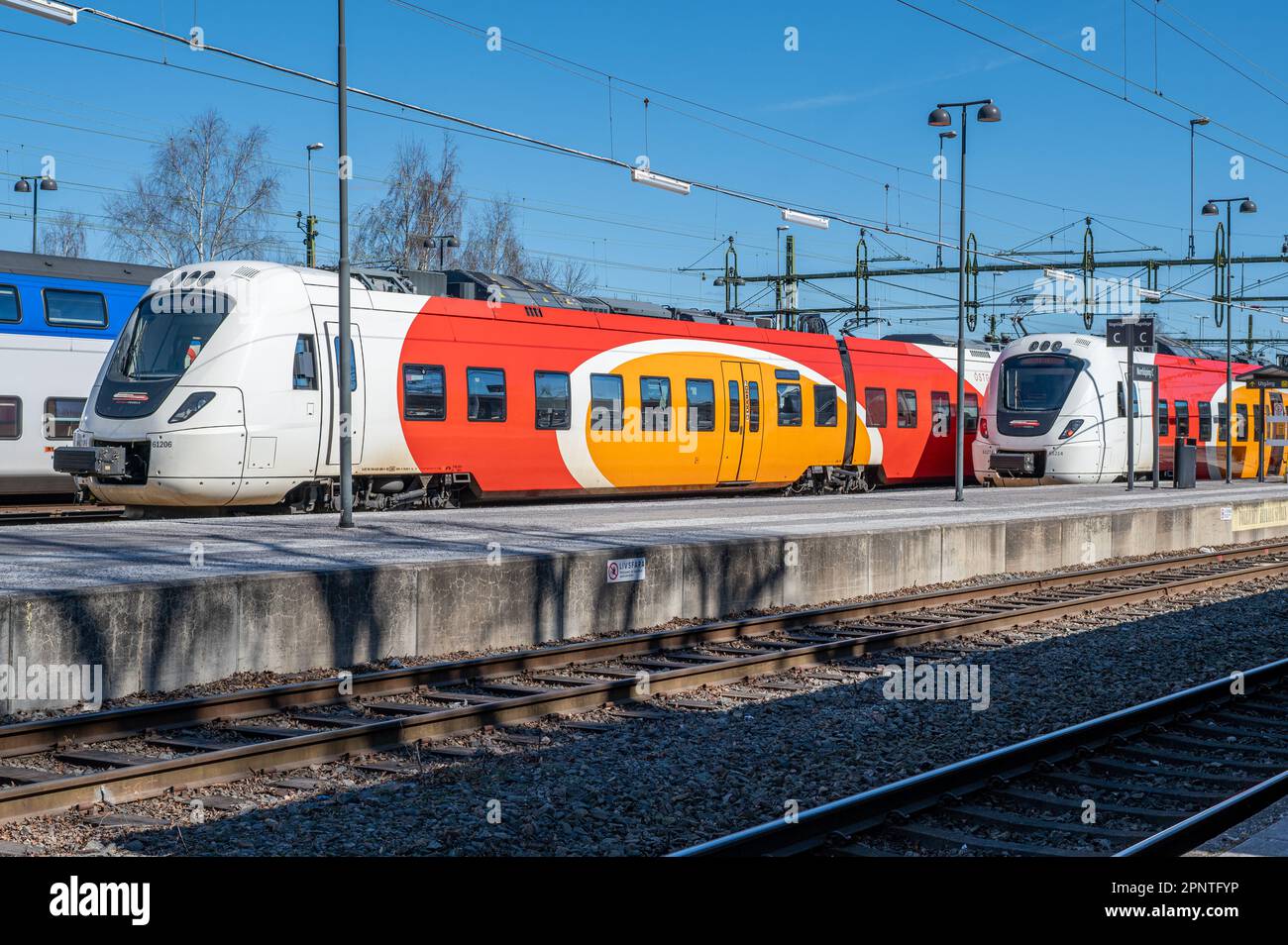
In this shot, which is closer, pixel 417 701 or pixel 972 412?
pixel 417 701

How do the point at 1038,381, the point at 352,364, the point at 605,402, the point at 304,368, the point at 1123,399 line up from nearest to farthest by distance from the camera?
1. the point at 304,368
2. the point at 352,364
3. the point at 605,402
4. the point at 1038,381
5. the point at 1123,399

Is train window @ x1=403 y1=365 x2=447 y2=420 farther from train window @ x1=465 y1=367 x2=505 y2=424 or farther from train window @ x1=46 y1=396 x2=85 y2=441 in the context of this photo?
train window @ x1=46 y1=396 x2=85 y2=441

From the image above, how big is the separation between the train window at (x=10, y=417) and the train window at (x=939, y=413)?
61.2ft

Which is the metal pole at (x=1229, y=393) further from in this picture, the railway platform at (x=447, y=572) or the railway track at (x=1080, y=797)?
the railway track at (x=1080, y=797)

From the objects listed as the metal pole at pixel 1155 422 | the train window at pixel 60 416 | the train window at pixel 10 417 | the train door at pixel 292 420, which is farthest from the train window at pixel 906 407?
the train window at pixel 10 417

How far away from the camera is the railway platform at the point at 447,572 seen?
976cm

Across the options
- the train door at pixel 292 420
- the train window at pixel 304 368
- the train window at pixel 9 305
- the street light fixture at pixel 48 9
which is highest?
the street light fixture at pixel 48 9

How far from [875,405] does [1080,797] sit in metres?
21.9

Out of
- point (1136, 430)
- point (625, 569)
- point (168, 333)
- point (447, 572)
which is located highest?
point (168, 333)

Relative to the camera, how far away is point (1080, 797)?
726 centimetres

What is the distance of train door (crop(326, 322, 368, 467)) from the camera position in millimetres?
18250

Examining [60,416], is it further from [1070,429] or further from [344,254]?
[1070,429]

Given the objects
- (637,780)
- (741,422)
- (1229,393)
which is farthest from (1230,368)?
(637,780)
